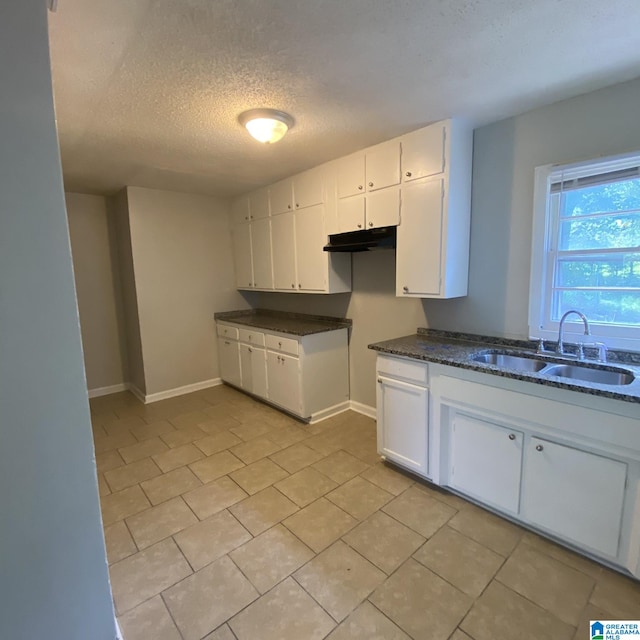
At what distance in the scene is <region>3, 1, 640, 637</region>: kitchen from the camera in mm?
2021

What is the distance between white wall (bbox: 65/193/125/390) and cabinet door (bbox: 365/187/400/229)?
129 inches

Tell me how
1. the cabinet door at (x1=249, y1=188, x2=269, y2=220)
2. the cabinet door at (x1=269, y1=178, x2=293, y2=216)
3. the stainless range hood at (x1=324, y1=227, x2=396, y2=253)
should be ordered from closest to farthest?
the stainless range hood at (x1=324, y1=227, x2=396, y2=253) < the cabinet door at (x1=269, y1=178, x2=293, y2=216) < the cabinet door at (x1=249, y1=188, x2=269, y2=220)

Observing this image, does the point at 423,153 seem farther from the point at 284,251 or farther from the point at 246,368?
the point at 246,368

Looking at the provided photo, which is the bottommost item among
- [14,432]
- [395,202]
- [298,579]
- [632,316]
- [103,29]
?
[298,579]

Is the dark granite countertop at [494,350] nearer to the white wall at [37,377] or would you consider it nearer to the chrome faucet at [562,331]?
the chrome faucet at [562,331]

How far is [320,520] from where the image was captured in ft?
6.74

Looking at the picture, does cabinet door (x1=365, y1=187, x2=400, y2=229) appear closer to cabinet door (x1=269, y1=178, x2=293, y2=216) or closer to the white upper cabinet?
the white upper cabinet

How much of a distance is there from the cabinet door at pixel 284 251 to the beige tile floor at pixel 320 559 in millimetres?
1723

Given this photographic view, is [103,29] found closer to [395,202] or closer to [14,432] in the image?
[14,432]

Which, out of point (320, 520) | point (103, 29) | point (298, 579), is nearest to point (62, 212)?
point (103, 29)

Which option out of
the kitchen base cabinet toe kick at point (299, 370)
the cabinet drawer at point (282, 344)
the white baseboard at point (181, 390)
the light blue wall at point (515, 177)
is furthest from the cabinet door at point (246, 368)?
the light blue wall at point (515, 177)

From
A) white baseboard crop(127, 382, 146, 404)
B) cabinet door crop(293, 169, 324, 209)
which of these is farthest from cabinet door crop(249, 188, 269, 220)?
white baseboard crop(127, 382, 146, 404)

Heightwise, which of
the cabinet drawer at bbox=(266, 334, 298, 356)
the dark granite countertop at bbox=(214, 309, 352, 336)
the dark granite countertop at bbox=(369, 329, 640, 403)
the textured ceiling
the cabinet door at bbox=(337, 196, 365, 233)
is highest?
the textured ceiling

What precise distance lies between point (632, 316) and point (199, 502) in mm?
2861
